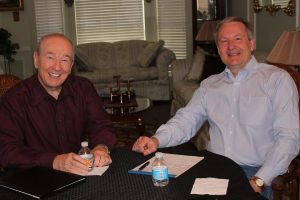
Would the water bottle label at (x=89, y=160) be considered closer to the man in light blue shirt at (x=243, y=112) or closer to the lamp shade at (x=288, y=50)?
the man in light blue shirt at (x=243, y=112)

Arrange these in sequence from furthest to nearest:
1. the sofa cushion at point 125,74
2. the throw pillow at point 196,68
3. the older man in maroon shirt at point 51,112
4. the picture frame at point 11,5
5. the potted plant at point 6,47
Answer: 1. the picture frame at point 11,5
2. the potted plant at point 6,47
3. the sofa cushion at point 125,74
4. the throw pillow at point 196,68
5. the older man in maroon shirt at point 51,112

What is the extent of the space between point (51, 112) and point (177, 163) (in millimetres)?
656

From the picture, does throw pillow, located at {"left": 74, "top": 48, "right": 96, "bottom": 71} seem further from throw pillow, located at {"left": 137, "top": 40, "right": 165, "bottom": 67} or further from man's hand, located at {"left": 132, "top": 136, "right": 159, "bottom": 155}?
man's hand, located at {"left": 132, "top": 136, "right": 159, "bottom": 155}

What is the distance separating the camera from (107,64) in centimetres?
741

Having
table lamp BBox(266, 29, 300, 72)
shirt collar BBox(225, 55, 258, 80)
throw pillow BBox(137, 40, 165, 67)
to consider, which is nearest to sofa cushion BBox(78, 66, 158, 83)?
throw pillow BBox(137, 40, 165, 67)

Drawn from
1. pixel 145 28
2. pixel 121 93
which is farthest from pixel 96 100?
pixel 145 28

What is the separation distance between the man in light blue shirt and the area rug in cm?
240

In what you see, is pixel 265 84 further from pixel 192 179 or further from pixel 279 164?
pixel 192 179

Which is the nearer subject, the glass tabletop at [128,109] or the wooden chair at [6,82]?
the wooden chair at [6,82]

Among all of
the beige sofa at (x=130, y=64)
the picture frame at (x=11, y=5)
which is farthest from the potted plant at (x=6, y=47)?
the beige sofa at (x=130, y=64)

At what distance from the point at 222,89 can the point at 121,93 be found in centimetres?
264

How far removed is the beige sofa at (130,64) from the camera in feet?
22.7

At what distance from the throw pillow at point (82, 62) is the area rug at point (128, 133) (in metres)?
1.82

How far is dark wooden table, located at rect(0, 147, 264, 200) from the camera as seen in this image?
1.55 m
